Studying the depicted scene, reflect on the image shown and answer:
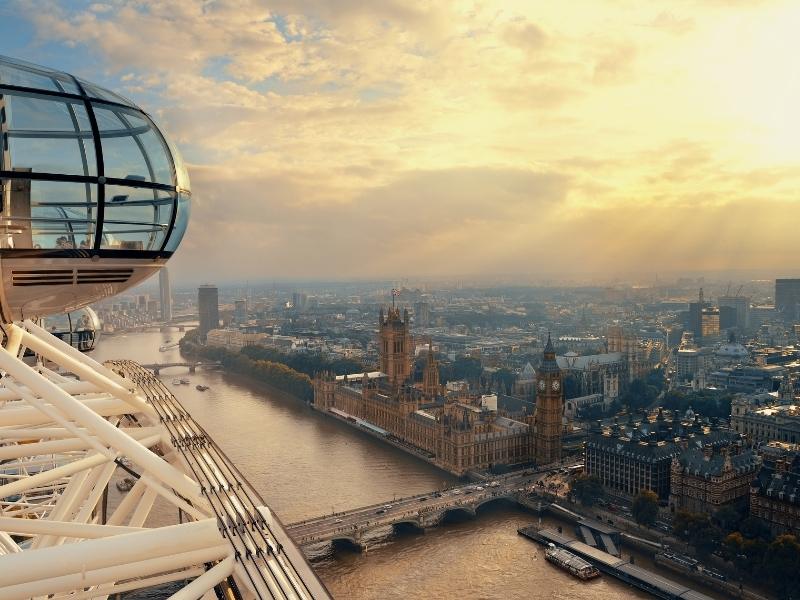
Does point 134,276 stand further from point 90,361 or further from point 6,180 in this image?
point 90,361

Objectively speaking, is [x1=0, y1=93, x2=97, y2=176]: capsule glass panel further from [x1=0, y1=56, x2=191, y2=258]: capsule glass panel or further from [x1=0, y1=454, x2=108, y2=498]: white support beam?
[x1=0, y1=454, x2=108, y2=498]: white support beam

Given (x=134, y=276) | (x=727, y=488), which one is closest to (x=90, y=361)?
(x=134, y=276)

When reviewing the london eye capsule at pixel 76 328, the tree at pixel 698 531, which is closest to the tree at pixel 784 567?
the tree at pixel 698 531

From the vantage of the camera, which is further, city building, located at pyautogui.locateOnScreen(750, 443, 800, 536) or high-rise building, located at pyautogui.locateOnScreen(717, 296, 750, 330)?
high-rise building, located at pyautogui.locateOnScreen(717, 296, 750, 330)

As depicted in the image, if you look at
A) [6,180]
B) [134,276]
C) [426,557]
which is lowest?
[426,557]

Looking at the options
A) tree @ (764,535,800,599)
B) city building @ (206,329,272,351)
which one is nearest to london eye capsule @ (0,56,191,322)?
tree @ (764,535,800,599)
